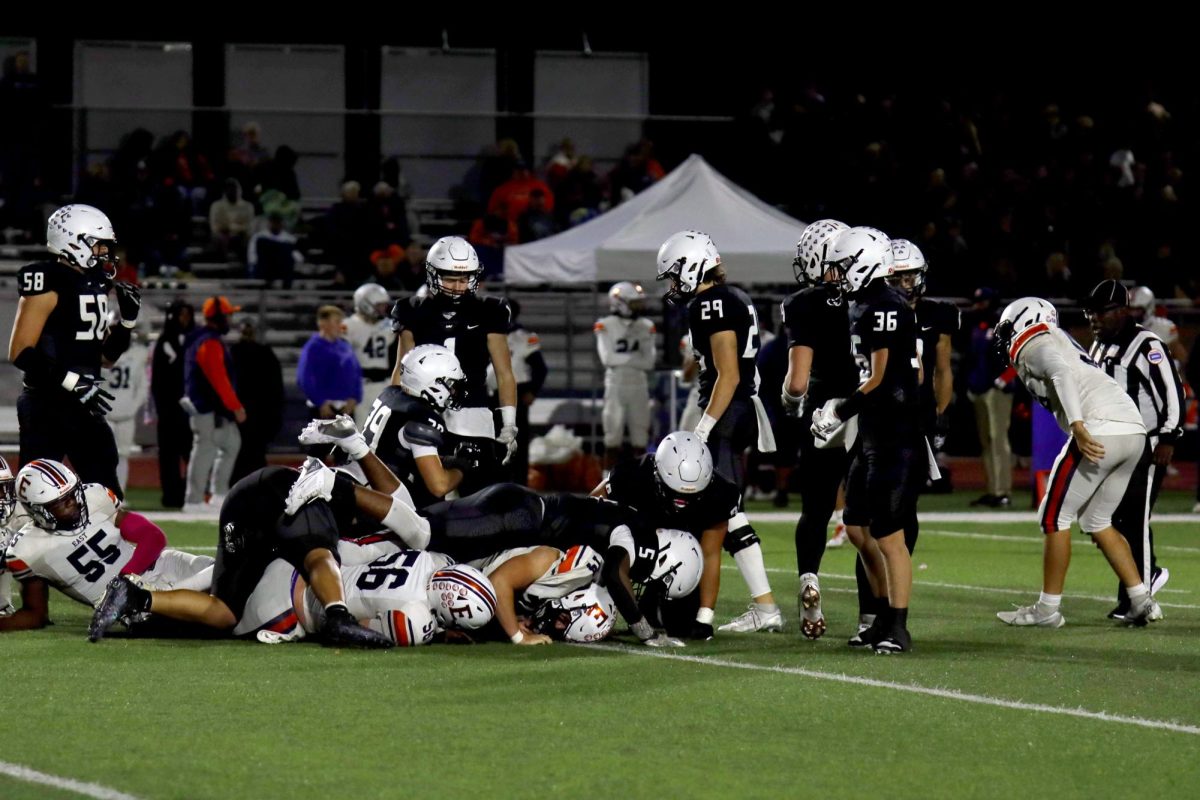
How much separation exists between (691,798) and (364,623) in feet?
10.2

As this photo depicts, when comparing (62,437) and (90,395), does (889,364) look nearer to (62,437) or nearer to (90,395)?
(90,395)

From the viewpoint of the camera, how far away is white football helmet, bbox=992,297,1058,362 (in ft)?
28.7

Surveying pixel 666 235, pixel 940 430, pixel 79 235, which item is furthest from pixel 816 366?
pixel 666 235

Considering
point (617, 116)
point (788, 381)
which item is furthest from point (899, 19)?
point (788, 381)

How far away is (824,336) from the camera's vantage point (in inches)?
339

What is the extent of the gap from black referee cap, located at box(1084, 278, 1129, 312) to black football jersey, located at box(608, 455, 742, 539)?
2269 mm

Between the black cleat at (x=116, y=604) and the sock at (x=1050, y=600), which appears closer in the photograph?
the black cleat at (x=116, y=604)

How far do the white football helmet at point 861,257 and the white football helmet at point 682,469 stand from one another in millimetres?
942

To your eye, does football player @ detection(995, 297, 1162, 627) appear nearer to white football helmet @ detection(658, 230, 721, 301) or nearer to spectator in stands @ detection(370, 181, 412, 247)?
white football helmet @ detection(658, 230, 721, 301)

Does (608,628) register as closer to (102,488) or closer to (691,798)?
(102,488)

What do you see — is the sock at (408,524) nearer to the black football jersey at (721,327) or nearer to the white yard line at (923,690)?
the white yard line at (923,690)

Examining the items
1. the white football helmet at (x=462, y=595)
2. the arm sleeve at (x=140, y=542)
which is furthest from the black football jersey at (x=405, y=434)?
the arm sleeve at (x=140, y=542)

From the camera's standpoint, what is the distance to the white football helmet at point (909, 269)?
33.6 feet

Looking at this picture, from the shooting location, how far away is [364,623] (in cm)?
790
